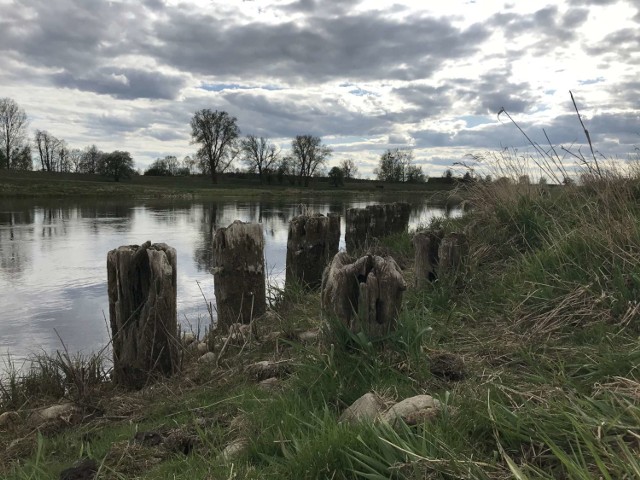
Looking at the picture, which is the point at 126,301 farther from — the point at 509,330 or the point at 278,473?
the point at 509,330

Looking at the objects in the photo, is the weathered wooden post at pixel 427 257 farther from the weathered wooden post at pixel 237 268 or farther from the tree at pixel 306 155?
the tree at pixel 306 155

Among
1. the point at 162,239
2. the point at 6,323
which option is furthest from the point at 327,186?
the point at 6,323

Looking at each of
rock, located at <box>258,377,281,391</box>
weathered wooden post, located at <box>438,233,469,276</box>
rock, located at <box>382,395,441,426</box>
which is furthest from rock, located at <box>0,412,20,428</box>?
weathered wooden post, located at <box>438,233,469,276</box>

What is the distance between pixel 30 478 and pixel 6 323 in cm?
510

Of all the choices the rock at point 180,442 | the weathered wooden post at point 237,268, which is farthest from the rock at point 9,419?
the weathered wooden post at point 237,268

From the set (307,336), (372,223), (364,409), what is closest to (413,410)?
(364,409)

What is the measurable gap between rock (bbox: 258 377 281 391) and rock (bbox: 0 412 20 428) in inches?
77.7

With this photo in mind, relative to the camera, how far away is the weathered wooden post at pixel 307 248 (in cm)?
686

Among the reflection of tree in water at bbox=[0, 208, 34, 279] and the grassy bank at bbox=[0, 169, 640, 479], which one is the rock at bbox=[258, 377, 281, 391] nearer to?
the grassy bank at bbox=[0, 169, 640, 479]

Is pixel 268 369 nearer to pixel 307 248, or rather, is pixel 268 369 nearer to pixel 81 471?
pixel 81 471

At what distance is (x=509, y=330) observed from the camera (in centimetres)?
→ 366

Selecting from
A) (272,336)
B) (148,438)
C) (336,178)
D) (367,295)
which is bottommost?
(148,438)

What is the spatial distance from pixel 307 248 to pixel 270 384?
11.6 feet

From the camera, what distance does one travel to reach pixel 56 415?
12.3ft
